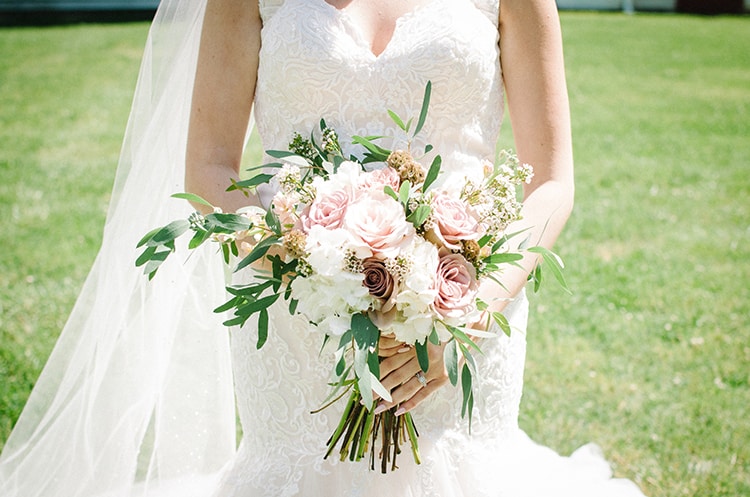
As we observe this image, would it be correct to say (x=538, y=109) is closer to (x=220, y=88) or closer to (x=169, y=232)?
(x=220, y=88)

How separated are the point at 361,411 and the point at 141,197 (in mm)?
1398

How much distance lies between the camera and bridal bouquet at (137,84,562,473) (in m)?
1.85

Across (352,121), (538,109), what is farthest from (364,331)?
(538,109)

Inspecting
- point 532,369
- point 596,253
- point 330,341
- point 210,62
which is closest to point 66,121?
point 596,253

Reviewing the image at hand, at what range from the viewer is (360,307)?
1857 mm

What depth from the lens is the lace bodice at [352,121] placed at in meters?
2.43

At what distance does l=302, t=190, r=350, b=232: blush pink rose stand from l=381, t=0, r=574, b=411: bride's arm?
69 centimetres

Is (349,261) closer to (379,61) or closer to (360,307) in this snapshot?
(360,307)

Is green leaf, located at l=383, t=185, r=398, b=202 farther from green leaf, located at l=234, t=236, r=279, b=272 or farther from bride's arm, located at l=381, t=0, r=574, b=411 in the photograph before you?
bride's arm, located at l=381, t=0, r=574, b=411

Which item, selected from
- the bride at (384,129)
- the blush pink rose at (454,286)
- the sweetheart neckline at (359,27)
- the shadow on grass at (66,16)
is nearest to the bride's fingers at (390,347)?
the bride at (384,129)

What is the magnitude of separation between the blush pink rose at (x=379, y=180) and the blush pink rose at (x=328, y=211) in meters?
0.06

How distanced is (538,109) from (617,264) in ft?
14.5

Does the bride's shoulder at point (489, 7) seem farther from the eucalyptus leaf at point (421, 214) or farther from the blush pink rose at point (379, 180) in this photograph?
the eucalyptus leaf at point (421, 214)

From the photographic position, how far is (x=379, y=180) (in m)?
2.00
